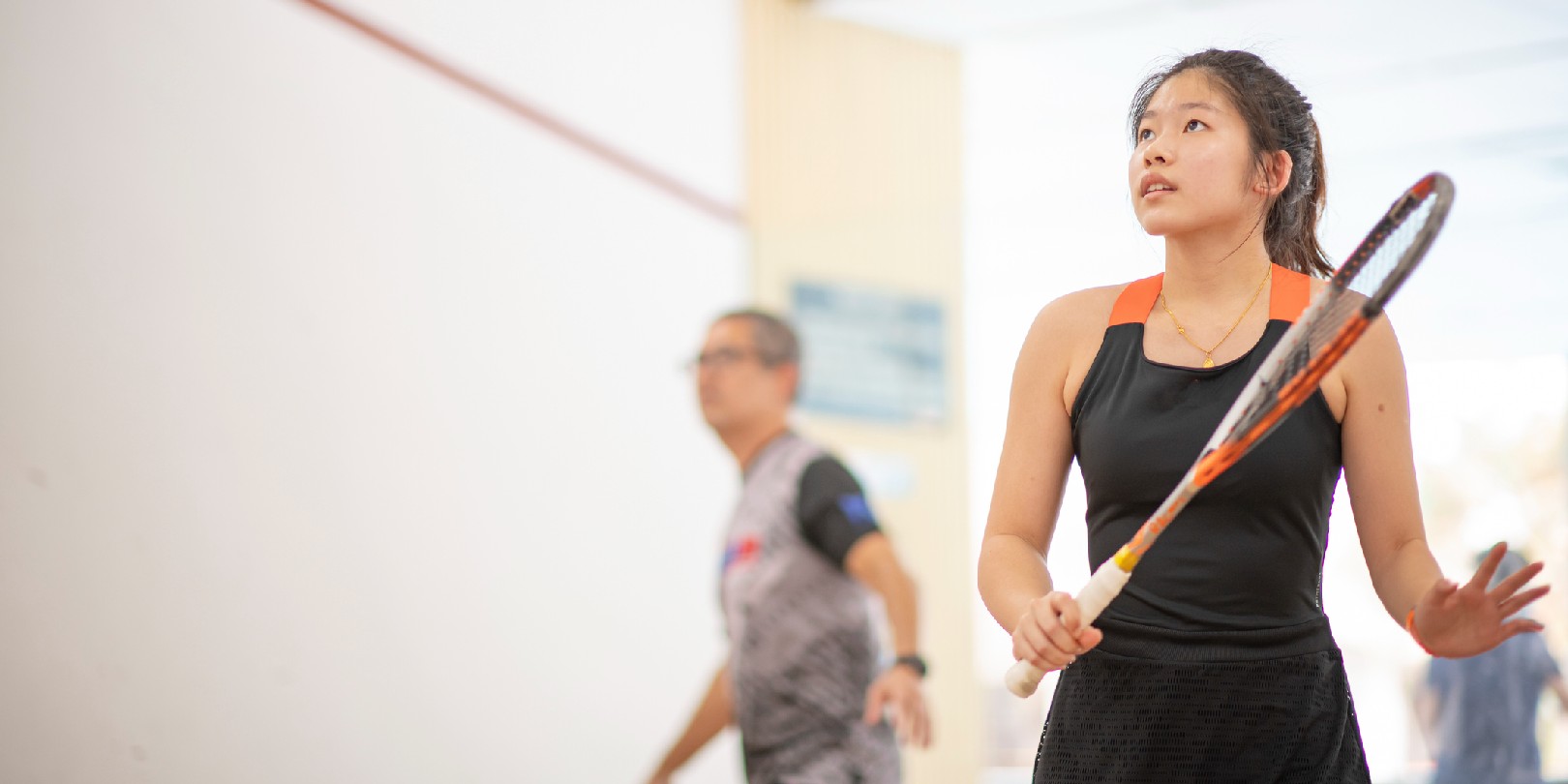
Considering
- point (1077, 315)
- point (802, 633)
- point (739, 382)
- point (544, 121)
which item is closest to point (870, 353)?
point (544, 121)

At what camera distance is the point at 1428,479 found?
36.5 feet

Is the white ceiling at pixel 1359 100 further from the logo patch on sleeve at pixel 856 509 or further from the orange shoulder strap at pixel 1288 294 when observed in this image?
the orange shoulder strap at pixel 1288 294

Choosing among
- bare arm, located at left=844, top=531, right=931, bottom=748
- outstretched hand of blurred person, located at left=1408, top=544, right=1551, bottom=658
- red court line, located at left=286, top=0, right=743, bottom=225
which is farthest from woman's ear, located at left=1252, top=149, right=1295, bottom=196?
red court line, located at left=286, top=0, right=743, bottom=225

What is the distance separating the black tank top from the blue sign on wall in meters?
4.32

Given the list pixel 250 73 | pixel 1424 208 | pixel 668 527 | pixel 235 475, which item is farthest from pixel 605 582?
pixel 1424 208

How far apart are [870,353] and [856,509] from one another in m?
3.26

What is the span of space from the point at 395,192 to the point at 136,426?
40.4 inches

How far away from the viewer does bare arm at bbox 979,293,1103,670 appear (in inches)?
48.6

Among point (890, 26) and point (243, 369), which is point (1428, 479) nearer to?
point (890, 26)

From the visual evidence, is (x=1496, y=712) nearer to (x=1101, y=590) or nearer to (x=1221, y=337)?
(x=1221, y=337)

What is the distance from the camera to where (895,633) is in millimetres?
2383

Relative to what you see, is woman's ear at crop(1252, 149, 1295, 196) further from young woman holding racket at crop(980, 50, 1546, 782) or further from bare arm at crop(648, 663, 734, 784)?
bare arm at crop(648, 663, 734, 784)

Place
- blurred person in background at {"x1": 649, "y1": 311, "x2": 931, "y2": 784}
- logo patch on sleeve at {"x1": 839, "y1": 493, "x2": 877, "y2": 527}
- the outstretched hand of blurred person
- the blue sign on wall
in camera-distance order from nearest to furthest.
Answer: the outstretched hand of blurred person, blurred person in background at {"x1": 649, "y1": 311, "x2": 931, "y2": 784}, logo patch on sleeve at {"x1": 839, "y1": 493, "x2": 877, "y2": 527}, the blue sign on wall

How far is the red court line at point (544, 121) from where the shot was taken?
4051mm
